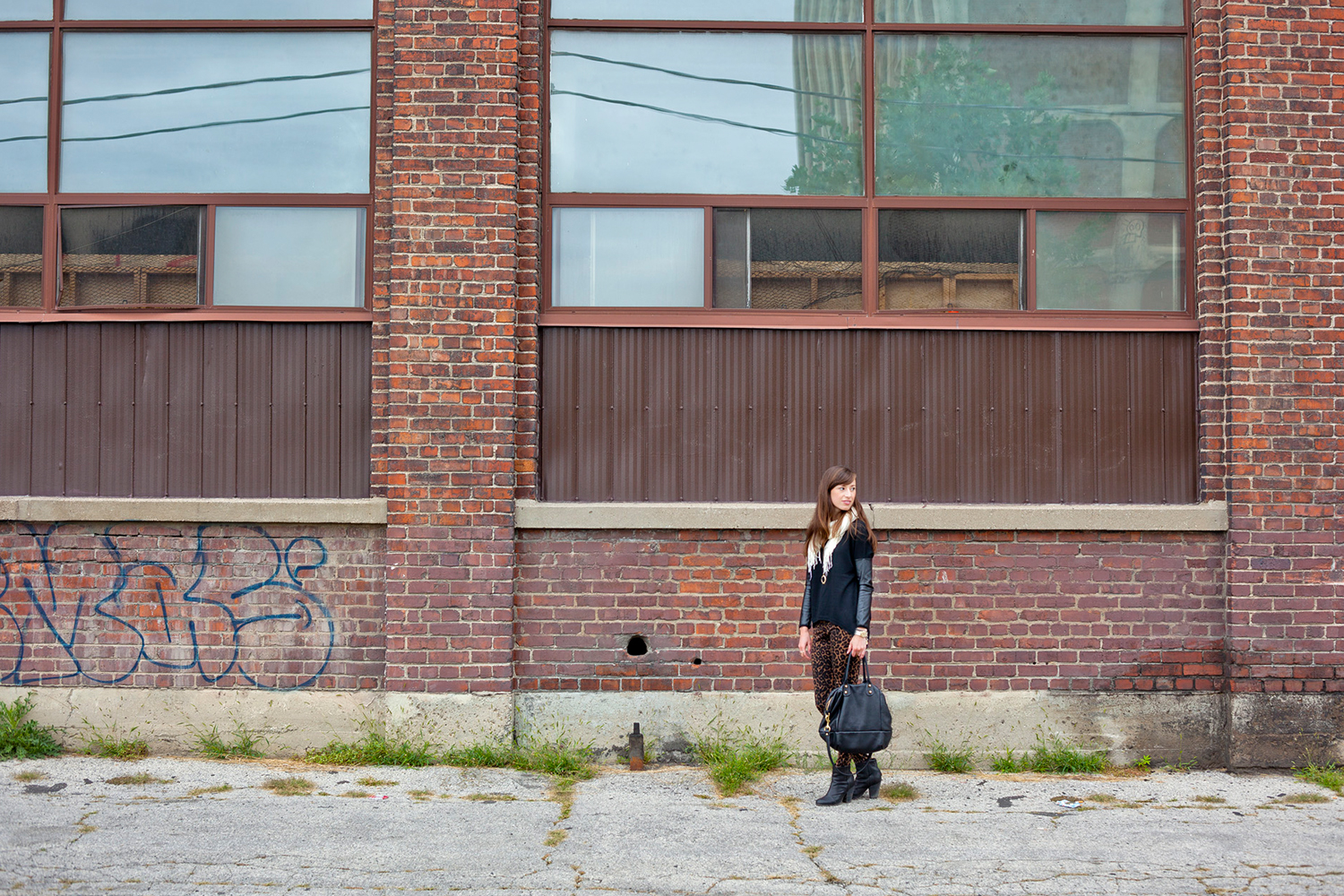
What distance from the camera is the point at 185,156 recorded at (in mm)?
6699

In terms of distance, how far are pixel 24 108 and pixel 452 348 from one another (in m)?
3.25

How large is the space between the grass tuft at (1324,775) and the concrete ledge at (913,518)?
145cm

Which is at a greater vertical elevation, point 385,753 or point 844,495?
point 844,495

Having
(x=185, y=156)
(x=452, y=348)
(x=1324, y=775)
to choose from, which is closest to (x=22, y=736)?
(x=452, y=348)

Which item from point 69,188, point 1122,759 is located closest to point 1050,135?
point 1122,759

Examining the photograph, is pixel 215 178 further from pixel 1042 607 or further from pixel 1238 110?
pixel 1238 110

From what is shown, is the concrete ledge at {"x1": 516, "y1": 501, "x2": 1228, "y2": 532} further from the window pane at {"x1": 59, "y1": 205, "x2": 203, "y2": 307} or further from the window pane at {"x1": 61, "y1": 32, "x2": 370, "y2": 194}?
the window pane at {"x1": 59, "y1": 205, "x2": 203, "y2": 307}

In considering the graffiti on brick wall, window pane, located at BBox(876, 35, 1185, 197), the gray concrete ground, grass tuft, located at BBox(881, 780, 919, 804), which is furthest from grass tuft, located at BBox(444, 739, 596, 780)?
window pane, located at BBox(876, 35, 1185, 197)

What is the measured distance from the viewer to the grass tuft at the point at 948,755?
244 inches

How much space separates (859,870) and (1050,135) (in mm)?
4638

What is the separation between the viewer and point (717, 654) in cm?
632

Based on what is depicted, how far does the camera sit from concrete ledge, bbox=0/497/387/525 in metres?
6.35

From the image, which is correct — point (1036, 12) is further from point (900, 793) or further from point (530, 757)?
point (530, 757)

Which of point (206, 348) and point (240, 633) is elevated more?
point (206, 348)
